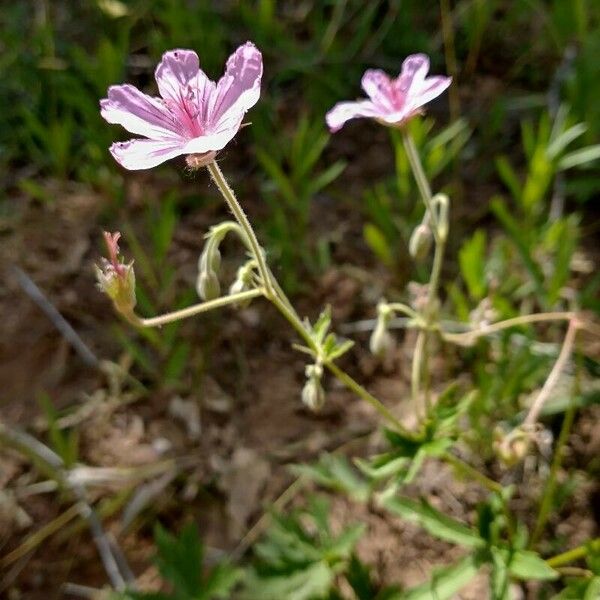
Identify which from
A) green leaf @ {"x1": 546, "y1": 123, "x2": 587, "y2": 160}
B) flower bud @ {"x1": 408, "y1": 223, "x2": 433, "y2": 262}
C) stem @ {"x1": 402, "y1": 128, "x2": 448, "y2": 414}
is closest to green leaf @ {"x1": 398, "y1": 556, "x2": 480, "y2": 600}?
stem @ {"x1": 402, "y1": 128, "x2": 448, "y2": 414}

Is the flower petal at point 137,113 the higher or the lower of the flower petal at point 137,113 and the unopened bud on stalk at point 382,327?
the higher

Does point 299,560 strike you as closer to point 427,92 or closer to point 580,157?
point 427,92

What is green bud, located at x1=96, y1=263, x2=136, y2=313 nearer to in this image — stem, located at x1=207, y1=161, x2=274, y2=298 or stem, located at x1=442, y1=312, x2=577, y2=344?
stem, located at x1=207, y1=161, x2=274, y2=298

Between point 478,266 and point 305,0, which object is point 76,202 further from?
point 478,266

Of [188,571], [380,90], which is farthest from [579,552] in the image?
[380,90]

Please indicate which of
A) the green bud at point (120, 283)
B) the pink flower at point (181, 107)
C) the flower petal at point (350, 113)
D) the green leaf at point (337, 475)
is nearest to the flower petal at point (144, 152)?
the pink flower at point (181, 107)

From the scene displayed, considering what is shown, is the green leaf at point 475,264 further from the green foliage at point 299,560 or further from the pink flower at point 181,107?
the pink flower at point 181,107
